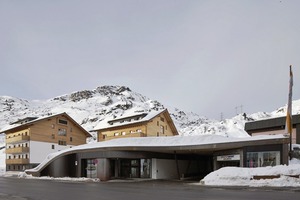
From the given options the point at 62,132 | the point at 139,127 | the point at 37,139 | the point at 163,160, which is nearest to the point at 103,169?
the point at 163,160

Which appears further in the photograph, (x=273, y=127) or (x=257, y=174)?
(x=273, y=127)

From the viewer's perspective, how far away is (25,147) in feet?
210

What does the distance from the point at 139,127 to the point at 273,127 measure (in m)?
23.7

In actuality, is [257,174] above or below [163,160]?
above

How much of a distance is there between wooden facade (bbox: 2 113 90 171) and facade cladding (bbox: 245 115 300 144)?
128 ft

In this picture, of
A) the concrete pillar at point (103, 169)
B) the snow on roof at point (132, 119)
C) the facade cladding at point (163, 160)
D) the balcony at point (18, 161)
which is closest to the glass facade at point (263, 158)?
the facade cladding at point (163, 160)

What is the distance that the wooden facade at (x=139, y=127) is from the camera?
58500mm

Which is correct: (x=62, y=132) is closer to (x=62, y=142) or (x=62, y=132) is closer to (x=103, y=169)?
(x=62, y=142)

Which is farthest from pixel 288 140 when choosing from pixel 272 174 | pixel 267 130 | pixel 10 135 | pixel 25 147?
pixel 10 135

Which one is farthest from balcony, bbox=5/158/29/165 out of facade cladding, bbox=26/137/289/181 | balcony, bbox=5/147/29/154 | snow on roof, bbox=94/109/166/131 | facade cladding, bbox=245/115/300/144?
facade cladding, bbox=245/115/300/144

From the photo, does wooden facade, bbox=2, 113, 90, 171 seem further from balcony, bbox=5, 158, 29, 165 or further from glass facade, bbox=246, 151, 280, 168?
glass facade, bbox=246, 151, 280, 168

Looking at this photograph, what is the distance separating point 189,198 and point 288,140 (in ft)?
54.3

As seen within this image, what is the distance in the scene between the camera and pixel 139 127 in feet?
195

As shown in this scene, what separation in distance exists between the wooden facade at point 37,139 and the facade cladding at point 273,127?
128 feet
